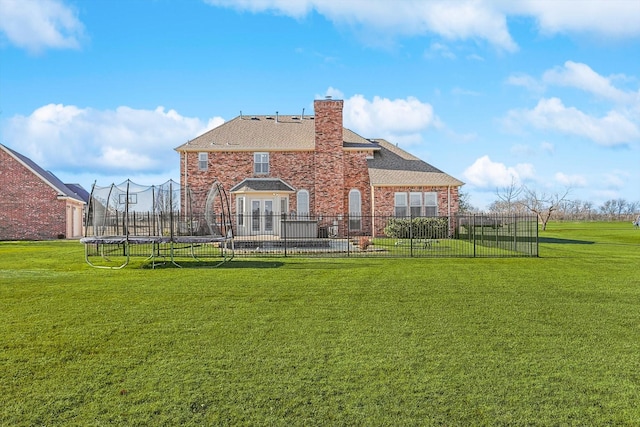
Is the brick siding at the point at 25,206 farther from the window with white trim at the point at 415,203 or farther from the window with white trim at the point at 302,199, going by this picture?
the window with white trim at the point at 415,203

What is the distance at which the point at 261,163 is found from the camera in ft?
107

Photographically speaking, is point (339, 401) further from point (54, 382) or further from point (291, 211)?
point (291, 211)

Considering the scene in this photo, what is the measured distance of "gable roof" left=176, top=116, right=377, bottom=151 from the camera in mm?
32438

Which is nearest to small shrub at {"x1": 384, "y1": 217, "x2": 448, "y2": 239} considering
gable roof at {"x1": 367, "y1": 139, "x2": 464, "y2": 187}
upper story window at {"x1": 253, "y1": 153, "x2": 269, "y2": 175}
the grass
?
gable roof at {"x1": 367, "y1": 139, "x2": 464, "y2": 187}

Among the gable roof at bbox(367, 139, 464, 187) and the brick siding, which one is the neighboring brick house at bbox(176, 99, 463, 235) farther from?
the brick siding

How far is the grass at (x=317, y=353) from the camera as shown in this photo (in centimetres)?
486

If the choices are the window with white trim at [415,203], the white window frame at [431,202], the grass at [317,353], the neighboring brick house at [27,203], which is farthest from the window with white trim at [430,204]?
the neighboring brick house at [27,203]

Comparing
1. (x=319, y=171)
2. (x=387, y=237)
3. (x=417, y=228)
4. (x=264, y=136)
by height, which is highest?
(x=264, y=136)

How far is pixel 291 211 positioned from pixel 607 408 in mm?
27422

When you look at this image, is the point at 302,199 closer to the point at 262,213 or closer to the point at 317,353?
the point at 262,213

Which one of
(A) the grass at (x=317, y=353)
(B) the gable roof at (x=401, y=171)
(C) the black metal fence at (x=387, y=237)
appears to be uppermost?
(B) the gable roof at (x=401, y=171)

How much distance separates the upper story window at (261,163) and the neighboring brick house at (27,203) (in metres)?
12.3

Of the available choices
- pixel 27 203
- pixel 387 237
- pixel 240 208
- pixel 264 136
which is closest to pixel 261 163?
pixel 264 136

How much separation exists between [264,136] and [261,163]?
2.09 meters
